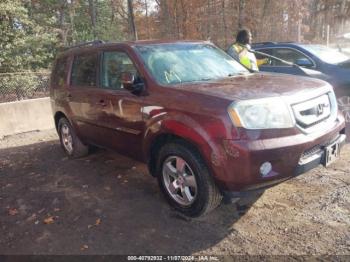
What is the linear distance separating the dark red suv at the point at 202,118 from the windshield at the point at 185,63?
0.04 ft

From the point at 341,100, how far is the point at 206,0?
813 inches

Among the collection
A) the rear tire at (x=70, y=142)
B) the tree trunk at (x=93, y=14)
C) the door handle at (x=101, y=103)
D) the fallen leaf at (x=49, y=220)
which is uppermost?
the tree trunk at (x=93, y=14)

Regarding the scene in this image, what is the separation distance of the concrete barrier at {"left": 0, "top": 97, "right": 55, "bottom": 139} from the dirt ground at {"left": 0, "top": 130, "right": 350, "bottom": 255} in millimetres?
3762

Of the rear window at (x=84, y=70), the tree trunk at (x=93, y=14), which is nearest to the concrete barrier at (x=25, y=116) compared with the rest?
the rear window at (x=84, y=70)

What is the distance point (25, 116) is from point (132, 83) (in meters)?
6.00

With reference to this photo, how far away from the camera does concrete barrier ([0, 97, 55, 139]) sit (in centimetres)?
840

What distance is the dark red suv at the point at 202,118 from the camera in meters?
2.96

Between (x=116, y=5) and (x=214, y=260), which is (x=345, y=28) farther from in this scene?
(x=214, y=260)

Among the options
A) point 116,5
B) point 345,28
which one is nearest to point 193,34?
point 116,5

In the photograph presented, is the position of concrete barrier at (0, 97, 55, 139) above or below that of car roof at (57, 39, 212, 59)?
below

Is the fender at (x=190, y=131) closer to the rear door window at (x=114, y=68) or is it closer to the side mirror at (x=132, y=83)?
the side mirror at (x=132, y=83)

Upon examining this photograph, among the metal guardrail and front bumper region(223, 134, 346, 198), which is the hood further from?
the metal guardrail

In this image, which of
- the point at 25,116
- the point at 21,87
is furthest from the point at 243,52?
the point at 21,87

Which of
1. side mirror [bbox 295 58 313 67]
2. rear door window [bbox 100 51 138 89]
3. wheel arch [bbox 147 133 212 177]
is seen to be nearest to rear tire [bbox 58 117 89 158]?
rear door window [bbox 100 51 138 89]
